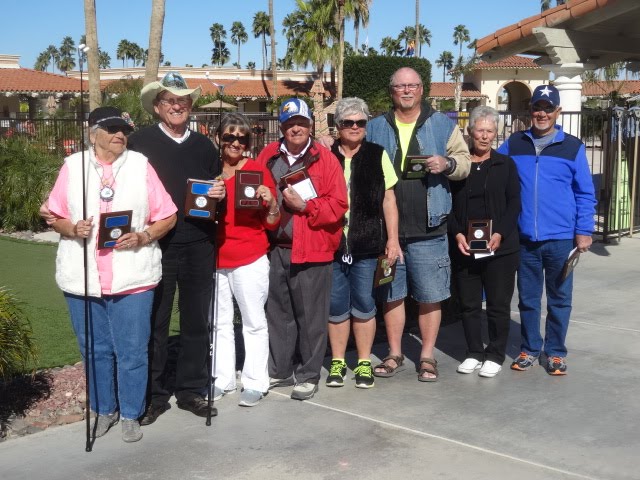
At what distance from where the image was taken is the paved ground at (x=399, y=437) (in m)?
3.99

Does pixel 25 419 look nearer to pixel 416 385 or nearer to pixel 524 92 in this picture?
pixel 416 385

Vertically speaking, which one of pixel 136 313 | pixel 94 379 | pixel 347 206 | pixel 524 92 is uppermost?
pixel 524 92

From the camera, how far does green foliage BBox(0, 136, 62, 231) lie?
13.4 m

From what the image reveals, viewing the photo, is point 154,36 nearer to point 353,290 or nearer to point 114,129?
point 353,290

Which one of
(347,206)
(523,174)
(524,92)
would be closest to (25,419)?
(347,206)

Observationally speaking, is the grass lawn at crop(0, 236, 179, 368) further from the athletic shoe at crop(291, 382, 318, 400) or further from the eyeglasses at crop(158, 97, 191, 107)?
the athletic shoe at crop(291, 382, 318, 400)

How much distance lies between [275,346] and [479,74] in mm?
54341

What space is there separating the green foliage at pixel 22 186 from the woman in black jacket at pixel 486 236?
965 centimetres

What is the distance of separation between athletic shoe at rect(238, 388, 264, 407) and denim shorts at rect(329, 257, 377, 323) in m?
0.70

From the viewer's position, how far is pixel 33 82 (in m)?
40.7

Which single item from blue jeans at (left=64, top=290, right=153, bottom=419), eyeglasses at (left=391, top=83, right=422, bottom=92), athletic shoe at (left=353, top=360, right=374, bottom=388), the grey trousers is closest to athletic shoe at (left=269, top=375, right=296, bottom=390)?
the grey trousers

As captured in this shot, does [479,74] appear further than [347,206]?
Yes

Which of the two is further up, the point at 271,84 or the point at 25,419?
the point at 271,84

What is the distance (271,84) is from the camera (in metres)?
56.8
